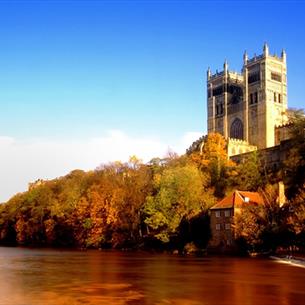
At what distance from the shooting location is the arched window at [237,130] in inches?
5192

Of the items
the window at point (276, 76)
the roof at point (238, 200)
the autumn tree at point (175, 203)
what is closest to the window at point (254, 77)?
the window at point (276, 76)

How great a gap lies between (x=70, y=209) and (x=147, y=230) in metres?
23.5

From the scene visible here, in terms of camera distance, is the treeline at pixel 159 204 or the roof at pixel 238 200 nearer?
the treeline at pixel 159 204

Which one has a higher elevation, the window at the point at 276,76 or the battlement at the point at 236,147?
the window at the point at 276,76

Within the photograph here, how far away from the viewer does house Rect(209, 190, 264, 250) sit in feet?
228

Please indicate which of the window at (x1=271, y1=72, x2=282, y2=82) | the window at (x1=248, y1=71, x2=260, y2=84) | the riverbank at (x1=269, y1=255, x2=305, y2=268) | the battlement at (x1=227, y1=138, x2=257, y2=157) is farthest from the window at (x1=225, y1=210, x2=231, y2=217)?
the window at (x1=271, y1=72, x2=282, y2=82)

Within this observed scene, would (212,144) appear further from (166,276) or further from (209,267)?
(166,276)

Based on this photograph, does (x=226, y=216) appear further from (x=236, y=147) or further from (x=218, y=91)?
(x=218, y=91)

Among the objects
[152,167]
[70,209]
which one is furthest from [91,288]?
[70,209]

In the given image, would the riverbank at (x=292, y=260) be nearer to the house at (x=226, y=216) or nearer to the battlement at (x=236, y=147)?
the house at (x=226, y=216)

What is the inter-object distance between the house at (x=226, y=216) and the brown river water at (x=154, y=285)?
18881 millimetres

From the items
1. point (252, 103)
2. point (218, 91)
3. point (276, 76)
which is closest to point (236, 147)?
point (252, 103)

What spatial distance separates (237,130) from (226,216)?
214ft

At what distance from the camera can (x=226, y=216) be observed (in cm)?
7050
